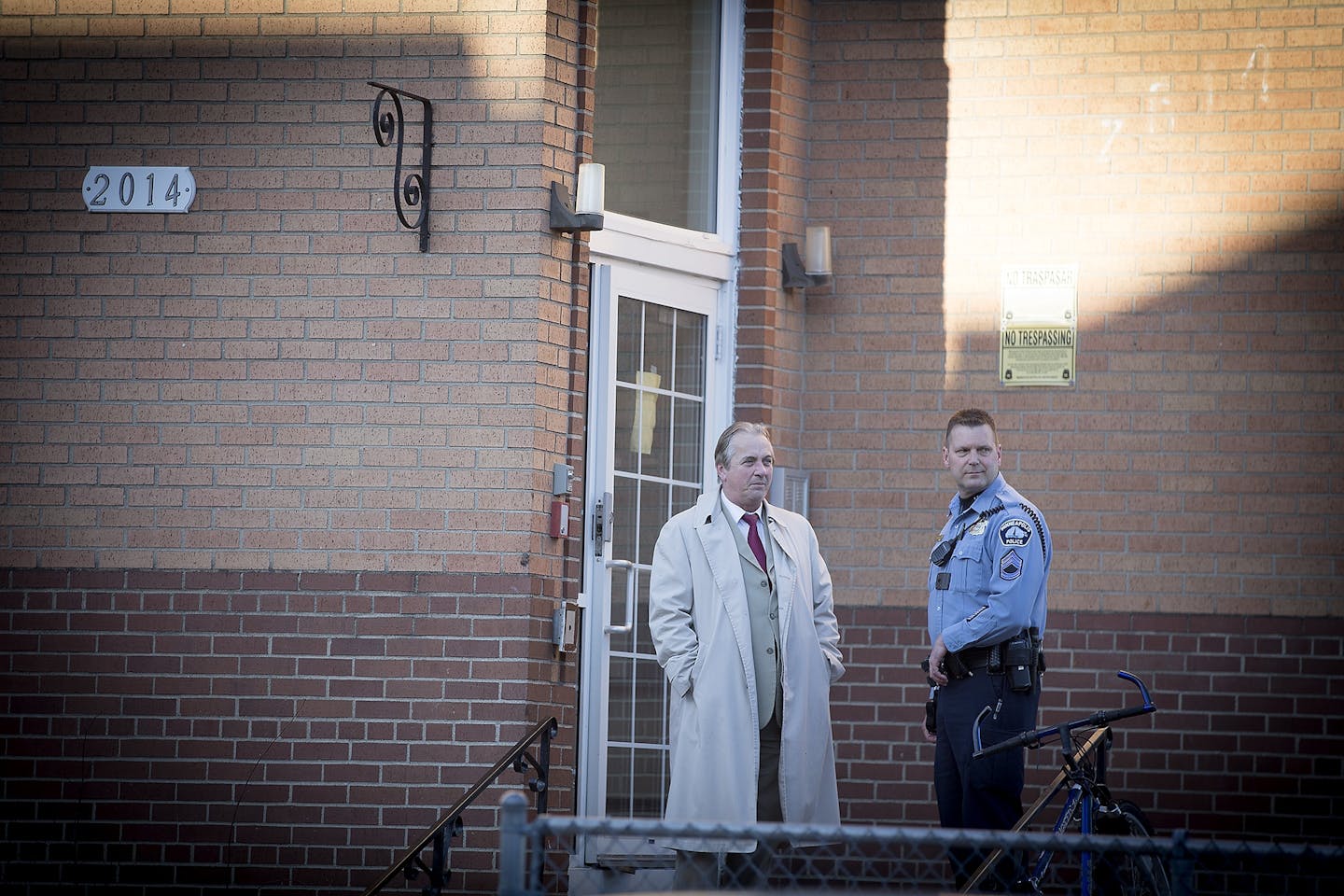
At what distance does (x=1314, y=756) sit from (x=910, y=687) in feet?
5.98

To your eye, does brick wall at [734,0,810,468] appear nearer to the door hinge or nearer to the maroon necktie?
the door hinge

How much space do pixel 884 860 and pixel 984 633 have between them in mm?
1052

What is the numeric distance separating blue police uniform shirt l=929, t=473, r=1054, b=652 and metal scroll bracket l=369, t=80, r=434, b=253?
2.45 m

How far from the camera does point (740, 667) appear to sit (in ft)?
18.8

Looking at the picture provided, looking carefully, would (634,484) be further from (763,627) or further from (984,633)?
(984,633)

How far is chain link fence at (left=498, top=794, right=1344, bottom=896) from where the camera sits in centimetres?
332

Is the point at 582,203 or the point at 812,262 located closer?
the point at 582,203

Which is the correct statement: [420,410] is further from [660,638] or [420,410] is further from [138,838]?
[138,838]

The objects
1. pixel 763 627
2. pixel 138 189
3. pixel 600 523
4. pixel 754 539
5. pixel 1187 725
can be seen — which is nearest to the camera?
pixel 763 627

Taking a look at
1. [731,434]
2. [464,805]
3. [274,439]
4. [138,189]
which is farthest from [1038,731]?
[138,189]

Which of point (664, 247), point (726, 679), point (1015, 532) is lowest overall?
point (726, 679)

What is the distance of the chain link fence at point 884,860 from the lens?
10.9 ft

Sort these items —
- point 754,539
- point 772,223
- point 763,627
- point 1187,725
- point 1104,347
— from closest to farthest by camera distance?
point 763,627 → point 754,539 → point 1187,725 → point 1104,347 → point 772,223

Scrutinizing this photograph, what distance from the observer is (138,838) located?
6.59m
